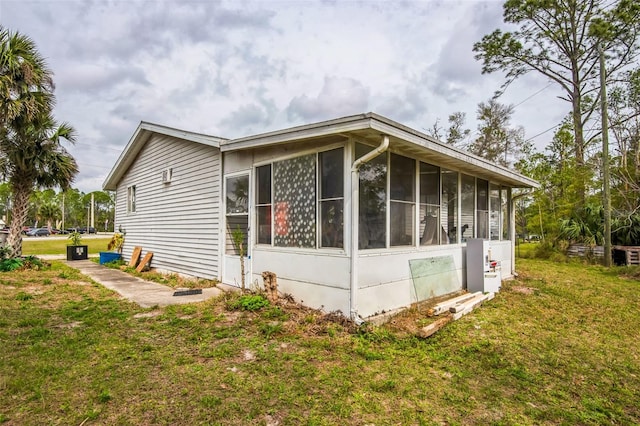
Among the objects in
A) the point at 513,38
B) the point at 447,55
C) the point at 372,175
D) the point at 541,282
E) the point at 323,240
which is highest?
the point at 513,38

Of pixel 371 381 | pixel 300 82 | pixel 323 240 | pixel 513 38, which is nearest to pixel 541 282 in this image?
pixel 323 240

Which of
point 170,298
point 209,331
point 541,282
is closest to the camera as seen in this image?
point 209,331

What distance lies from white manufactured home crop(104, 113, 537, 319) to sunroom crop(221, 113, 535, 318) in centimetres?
2

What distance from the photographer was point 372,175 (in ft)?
16.4

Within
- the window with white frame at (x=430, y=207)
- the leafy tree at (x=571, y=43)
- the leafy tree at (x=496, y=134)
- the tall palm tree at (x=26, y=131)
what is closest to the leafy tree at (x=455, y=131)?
the leafy tree at (x=496, y=134)

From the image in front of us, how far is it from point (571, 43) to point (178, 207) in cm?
1921

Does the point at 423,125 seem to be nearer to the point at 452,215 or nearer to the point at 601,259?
the point at 601,259

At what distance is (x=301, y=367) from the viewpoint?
11.2 ft

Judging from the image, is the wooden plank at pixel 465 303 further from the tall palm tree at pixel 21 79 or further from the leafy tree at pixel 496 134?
the leafy tree at pixel 496 134

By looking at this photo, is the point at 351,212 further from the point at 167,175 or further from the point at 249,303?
the point at 167,175

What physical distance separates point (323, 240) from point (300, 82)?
8637 millimetres

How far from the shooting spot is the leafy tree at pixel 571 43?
596 inches

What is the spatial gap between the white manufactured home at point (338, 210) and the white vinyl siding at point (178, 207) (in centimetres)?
5

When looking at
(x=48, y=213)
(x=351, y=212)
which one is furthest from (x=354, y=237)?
(x=48, y=213)
